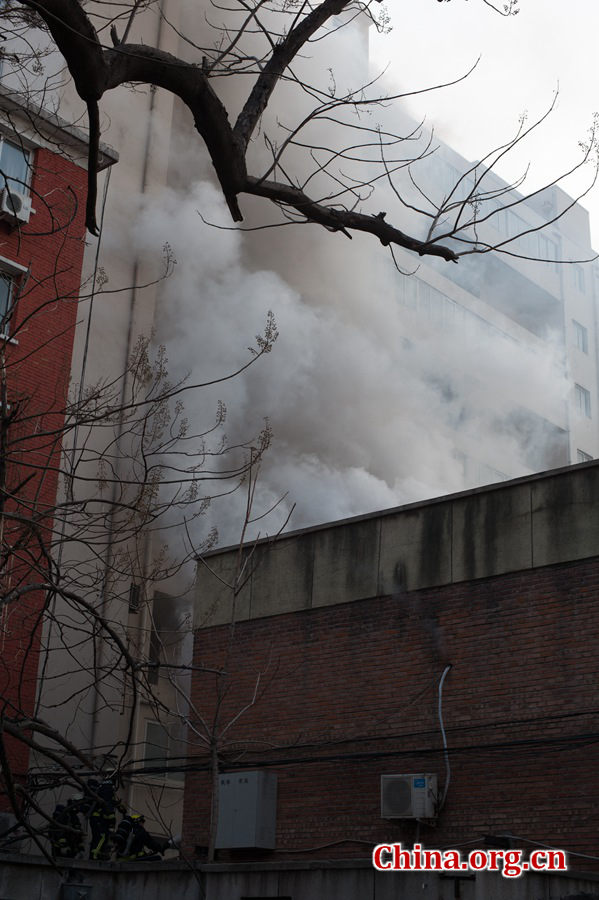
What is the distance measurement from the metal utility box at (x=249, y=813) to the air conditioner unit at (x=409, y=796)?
5.71 feet

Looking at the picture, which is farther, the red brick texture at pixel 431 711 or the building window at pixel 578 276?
the building window at pixel 578 276

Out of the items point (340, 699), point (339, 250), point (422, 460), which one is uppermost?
point (339, 250)

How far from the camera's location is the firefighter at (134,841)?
12180 mm

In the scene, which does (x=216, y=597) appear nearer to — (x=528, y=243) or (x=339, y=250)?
(x=339, y=250)

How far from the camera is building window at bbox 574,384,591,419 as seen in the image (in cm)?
3856

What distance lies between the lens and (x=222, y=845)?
41.8 ft

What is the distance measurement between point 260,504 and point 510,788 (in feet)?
40.3

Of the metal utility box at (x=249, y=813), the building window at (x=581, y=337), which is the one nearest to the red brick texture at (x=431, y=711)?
the metal utility box at (x=249, y=813)

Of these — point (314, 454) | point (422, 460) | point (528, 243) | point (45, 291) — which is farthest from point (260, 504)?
point (528, 243)

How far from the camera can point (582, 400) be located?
127 ft

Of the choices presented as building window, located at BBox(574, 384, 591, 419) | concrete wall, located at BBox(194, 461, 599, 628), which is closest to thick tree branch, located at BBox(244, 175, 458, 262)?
concrete wall, located at BBox(194, 461, 599, 628)

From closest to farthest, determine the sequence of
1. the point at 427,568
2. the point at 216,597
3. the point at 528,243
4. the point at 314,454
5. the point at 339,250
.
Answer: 1. the point at 427,568
2. the point at 216,597
3. the point at 314,454
4. the point at 339,250
5. the point at 528,243

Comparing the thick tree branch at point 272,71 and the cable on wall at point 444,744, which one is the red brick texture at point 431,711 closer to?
the cable on wall at point 444,744

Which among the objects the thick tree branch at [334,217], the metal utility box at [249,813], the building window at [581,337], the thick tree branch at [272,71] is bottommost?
the metal utility box at [249,813]
